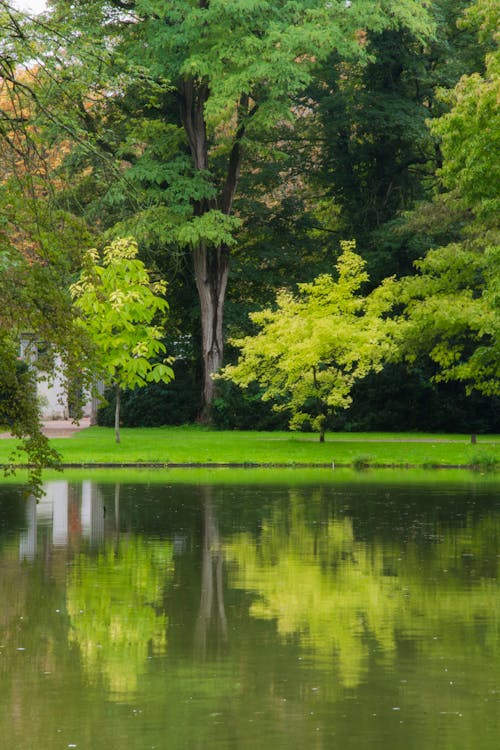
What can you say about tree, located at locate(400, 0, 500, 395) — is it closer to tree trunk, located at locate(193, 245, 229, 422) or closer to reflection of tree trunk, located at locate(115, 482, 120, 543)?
tree trunk, located at locate(193, 245, 229, 422)

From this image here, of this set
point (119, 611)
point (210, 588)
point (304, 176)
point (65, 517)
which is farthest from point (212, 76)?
point (119, 611)

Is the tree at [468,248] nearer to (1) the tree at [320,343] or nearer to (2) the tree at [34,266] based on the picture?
(1) the tree at [320,343]

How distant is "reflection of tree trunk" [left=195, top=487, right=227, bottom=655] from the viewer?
11789mm

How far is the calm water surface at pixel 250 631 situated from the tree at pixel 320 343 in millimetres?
18529

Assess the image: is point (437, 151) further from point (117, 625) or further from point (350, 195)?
point (117, 625)

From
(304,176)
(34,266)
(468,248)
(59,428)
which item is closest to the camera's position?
(34,266)

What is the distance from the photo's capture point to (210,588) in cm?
1447

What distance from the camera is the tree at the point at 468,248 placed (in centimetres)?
3475

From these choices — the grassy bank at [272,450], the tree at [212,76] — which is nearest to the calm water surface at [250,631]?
the grassy bank at [272,450]

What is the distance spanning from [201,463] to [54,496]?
984 cm

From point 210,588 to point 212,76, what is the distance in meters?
32.3

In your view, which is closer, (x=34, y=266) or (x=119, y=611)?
(x=119, y=611)

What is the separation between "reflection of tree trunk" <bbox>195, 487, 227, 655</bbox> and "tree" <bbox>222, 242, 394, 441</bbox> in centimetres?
1998

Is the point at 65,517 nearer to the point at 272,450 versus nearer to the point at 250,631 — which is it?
the point at 250,631
